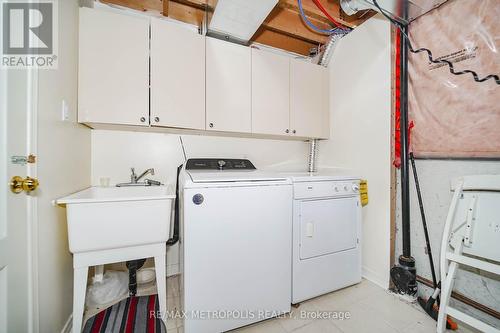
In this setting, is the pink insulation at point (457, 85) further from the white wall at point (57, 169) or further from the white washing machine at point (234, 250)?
the white wall at point (57, 169)

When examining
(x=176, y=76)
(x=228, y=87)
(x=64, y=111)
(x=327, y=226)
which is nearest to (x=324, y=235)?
(x=327, y=226)

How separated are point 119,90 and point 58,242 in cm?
106

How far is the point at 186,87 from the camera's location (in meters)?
1.69

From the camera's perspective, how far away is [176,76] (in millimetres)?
1655

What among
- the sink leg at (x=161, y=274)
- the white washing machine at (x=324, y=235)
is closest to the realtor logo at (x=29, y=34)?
the sink leg at (x=161, y=274)

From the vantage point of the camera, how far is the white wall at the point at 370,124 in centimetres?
176

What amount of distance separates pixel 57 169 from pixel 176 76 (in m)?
1.02

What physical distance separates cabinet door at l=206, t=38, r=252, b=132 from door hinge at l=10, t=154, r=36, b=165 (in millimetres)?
1088

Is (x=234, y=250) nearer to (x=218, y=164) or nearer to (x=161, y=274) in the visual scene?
(x=161, y=274)

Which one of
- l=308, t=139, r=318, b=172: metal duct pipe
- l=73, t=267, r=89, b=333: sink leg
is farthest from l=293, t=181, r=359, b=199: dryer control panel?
l=73, t=267, r=89, b=333: sink leg

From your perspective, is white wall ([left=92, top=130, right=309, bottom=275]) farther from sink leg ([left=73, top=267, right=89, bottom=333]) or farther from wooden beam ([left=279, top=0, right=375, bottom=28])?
wooden beam ([left=279, top=0, right=375, bottom=28])

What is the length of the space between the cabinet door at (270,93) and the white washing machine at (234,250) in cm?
79

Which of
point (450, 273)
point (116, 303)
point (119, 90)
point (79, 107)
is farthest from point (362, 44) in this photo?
point (116, 303)

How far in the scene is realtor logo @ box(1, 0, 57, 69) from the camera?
0.84 m
